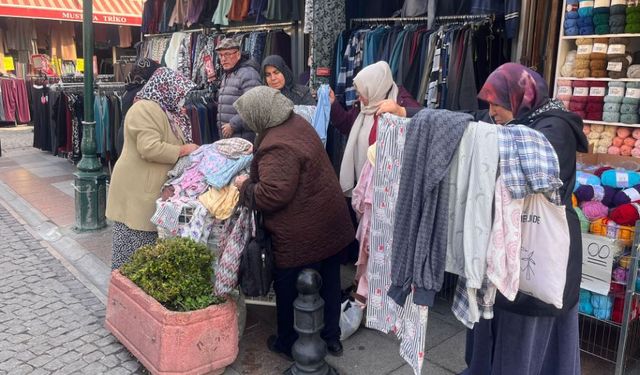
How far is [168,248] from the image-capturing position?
3.44 metres

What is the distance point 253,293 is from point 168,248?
2.12 feet

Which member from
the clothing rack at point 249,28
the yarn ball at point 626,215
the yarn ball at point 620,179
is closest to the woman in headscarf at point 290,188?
the yarn ball at point 626,215

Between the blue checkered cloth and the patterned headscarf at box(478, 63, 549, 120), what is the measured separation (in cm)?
39

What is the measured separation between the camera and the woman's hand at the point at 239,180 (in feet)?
11.3

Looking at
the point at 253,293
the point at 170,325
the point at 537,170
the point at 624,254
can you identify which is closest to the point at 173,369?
the point at 170,325

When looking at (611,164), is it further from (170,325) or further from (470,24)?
(170,325)

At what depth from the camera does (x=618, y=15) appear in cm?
457

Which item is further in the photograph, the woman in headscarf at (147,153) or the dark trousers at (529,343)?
the woman in headscarf at (147,153)

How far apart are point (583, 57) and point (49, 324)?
5.01 m

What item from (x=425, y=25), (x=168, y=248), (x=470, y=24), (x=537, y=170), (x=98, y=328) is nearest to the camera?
(x=537, y=170)

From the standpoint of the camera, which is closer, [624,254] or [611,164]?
[624,254]

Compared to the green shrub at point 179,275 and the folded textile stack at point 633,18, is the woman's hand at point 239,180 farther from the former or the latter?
the folded textile stack at point 633,18

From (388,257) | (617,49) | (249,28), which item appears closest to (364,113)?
(388,257)

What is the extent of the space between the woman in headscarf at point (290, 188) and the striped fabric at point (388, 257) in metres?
0.40
